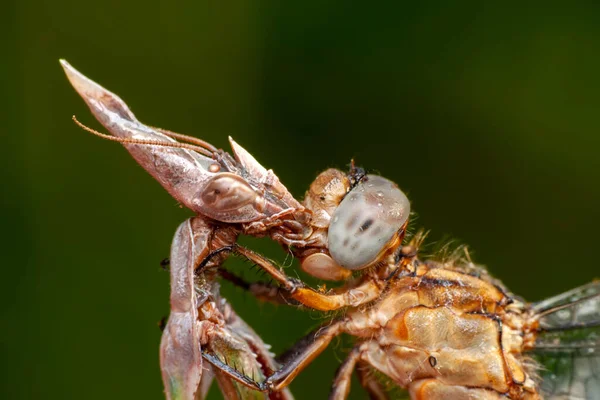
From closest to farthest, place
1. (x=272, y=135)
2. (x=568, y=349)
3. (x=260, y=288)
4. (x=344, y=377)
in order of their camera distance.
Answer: (x=344, y=377) → (x=260, y=288) → (x=568, y=349) → (x=272, y=135)

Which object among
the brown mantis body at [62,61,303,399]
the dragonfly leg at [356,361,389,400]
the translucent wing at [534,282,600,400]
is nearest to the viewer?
the brown mantis body at [62,61,303,399]

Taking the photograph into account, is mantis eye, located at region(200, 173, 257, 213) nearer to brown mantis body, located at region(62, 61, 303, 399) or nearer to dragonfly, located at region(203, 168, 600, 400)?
brown mantis body, located at region(62, 61, 303, 399)

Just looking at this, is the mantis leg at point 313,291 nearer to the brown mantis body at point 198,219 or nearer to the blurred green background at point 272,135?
the brown mantis body at point 198,219

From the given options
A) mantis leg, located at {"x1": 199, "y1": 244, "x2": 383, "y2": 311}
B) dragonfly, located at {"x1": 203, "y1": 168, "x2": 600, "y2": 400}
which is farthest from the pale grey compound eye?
mantis leg, located at {"x1": 199, "y1": 244, "x2": 383, "y2": 311}

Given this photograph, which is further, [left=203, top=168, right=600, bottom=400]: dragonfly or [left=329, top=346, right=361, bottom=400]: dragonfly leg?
[left=329, top=346, right=361, bottom=400]: dragonfly leg

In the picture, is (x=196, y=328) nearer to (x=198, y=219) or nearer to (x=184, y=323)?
(x=184, y=323)

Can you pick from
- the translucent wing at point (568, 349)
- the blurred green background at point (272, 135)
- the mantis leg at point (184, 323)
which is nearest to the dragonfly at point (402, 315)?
the translucent wing at point (568, 349)

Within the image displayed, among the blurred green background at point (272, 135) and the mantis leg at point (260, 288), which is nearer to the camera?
the mantis leg at point (260, 288)

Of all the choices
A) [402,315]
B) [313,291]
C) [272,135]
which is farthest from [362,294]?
[272,135]
